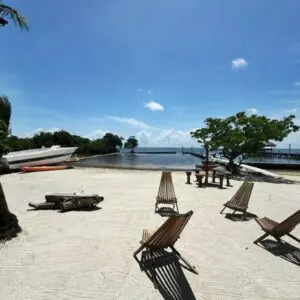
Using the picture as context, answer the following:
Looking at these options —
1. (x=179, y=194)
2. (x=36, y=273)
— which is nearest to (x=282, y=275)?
(x=36, y=273)

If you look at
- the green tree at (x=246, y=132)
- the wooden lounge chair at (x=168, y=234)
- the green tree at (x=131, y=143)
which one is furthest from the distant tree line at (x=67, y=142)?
the wooden lounge chair at (x=168, y=234)

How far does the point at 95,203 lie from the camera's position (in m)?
8.62

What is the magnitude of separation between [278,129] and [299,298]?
16.9m

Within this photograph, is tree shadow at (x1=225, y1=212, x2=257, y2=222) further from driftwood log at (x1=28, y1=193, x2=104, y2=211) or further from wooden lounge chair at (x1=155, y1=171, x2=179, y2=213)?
driftwood log at (x1=28, y1=193, x2=104, y2=211)

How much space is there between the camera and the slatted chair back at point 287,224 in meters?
5.15

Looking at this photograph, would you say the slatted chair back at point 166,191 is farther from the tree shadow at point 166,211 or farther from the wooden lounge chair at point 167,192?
the tree shadow at point 166,211

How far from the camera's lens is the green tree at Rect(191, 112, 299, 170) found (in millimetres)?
18734

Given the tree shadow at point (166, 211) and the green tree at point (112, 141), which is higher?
the green tree at point (112, 141)

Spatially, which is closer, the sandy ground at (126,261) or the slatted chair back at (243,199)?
the sandy ground at (126,261)

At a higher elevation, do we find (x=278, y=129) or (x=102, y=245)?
(x=278, y=129)

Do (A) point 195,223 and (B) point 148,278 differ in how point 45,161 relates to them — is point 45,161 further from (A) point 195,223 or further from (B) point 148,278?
(B) point 148,278

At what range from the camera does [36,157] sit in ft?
80.9

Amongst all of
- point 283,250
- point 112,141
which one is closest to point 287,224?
point 283,250

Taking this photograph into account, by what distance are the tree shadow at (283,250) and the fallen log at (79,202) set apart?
16.5ft
